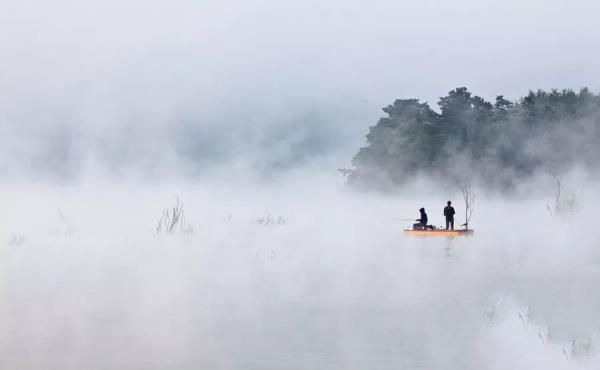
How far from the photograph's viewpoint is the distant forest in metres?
70.1

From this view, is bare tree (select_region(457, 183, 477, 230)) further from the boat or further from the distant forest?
the distant forest

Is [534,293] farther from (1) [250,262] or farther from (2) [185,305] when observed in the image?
(1) [250,262]

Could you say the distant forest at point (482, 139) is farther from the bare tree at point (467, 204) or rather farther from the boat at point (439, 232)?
the boat at point (439, 232)

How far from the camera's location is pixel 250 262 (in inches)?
1083

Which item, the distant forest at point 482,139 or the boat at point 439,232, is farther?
the distant forest at point 482,139

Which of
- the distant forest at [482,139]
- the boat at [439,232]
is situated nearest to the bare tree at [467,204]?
the boat at [439,232]

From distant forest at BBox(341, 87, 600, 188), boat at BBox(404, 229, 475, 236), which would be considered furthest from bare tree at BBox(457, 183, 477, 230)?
distant forest at BBox(341, 87, 600, 188)

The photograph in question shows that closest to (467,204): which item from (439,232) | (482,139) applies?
(439,232)

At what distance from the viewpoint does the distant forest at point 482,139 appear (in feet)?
230

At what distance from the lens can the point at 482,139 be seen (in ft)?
244

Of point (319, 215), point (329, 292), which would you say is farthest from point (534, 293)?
point (319, 215)

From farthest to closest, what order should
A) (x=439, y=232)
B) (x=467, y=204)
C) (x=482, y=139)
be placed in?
(x=482, y=139)
(x=439, y=232)
(x=467, y=204)

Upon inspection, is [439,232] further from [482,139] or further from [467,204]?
[482,139]

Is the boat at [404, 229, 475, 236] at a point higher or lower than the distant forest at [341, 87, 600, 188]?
lower
